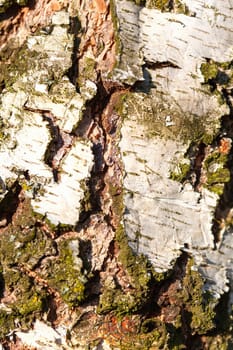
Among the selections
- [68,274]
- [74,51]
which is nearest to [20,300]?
[68,274]

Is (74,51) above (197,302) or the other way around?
above

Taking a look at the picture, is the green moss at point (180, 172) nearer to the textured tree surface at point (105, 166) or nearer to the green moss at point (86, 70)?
the textured tree surface at point (105, 166)

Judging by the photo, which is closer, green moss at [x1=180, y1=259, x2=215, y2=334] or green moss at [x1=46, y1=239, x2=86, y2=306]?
green moss at [x1=46, y1=239, x2=86, y2=306]

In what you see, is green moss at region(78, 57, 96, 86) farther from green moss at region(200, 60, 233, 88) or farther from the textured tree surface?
green moss at region(200, 60, 233, 88)

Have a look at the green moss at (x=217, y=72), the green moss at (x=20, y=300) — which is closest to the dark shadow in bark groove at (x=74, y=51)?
the green moss at (x=217, y=72)

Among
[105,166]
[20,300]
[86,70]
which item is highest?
[86,70]

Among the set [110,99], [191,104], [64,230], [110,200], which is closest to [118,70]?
[110,99]

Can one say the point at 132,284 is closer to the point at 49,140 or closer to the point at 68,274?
the point at 68,274

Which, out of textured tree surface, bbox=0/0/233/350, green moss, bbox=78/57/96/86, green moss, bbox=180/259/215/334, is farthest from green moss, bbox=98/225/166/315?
green moss, bbox=78/57/96/86

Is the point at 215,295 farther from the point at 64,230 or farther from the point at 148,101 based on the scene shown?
the point at 148,101
